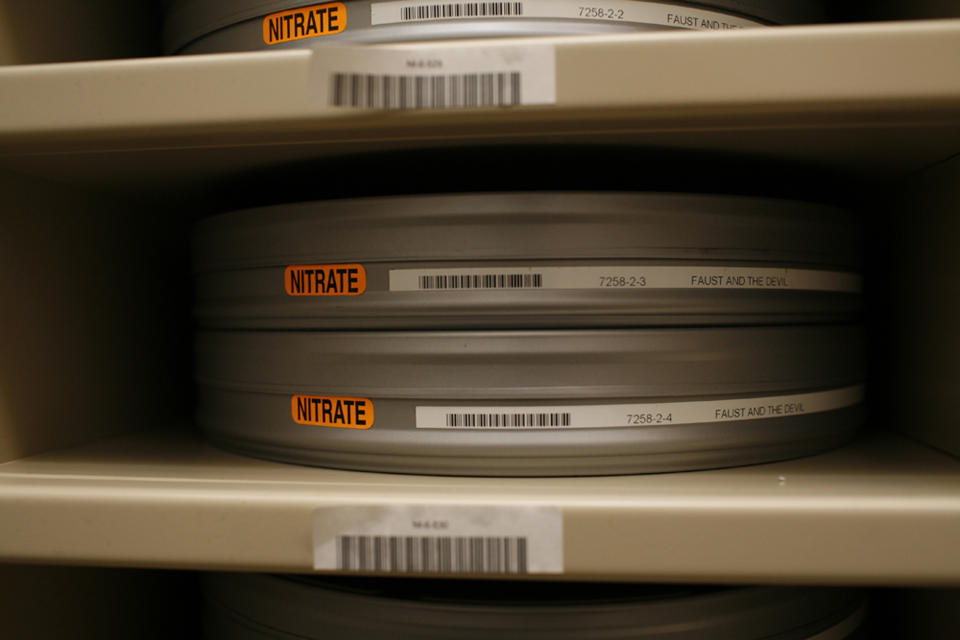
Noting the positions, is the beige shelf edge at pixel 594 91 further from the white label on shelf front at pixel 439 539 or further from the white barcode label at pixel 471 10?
the white label on shelf front at pixel 439 539

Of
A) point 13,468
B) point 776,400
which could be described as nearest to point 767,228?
point 776,400

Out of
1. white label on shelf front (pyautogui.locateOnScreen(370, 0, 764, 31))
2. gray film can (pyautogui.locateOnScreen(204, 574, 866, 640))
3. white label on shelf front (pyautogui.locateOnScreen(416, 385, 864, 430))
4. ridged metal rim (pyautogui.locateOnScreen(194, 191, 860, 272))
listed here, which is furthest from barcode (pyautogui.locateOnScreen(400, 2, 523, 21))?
gray film can (pyautogui.locateOnScreen(204, 574, 866, 640))

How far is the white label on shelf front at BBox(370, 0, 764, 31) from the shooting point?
1.35 feet

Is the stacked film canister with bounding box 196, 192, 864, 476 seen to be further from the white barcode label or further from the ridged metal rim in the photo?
the white barcode label

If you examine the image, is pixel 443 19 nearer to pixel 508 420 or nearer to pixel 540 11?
pixel 540 11

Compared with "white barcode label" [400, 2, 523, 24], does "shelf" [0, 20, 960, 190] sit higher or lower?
lower

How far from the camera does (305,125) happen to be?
1.23 ft

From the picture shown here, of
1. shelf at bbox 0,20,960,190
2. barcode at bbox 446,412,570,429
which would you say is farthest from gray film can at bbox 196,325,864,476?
Result: shelf at bbox 0,20,960,190

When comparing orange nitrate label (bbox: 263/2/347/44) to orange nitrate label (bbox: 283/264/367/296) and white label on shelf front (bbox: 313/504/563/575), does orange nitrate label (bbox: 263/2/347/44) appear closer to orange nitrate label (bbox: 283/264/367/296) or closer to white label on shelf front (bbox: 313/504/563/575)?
orange nitrate label (bbox: 283/264/367/296)

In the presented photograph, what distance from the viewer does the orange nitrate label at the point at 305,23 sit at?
1.41ft

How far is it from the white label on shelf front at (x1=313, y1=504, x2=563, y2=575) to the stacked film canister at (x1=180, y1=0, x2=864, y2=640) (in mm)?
58

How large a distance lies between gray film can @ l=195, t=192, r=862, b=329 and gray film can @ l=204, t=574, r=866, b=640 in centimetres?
18

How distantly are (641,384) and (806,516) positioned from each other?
0.38 feet

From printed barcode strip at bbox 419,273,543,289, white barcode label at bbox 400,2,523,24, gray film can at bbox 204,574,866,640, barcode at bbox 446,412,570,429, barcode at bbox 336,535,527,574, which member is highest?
white barcode label at bbox 400,2,523,24
